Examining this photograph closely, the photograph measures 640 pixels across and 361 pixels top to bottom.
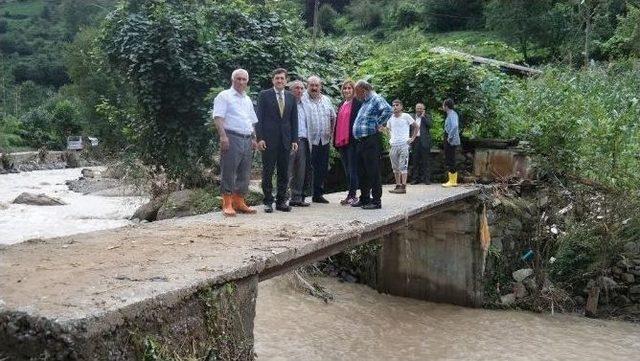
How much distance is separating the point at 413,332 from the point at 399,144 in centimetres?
270

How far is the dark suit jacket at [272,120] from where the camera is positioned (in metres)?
5.99

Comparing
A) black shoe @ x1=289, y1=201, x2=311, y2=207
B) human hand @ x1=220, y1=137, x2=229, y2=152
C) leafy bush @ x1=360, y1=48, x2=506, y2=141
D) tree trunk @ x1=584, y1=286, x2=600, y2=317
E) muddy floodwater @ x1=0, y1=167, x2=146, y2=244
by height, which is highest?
leafy bush @ x1=360, y1=48, x2=506, y2=141

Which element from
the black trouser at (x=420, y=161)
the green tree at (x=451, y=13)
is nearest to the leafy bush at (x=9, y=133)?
the green tree at (x=451, y=13)

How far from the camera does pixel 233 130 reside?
5691 millimetres

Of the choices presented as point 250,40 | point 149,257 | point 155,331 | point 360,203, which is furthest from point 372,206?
point 250,40

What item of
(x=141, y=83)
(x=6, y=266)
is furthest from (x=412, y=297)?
(x=6, y=266)

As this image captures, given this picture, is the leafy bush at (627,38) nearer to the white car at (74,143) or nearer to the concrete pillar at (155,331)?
the concrete pillar at (155,331)

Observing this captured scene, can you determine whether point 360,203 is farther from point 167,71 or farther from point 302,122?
point 167,71

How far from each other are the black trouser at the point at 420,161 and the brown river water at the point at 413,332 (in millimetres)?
2131

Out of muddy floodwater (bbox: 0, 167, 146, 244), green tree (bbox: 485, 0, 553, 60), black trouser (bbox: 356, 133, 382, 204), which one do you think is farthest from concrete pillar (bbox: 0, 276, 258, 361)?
green tree (bbox: 485, 0, 553, 60)

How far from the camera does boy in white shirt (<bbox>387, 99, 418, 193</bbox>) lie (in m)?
8.84

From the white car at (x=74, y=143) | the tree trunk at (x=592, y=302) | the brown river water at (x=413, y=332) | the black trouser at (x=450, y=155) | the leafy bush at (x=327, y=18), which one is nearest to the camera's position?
the brown river water at (x=413, y=332)

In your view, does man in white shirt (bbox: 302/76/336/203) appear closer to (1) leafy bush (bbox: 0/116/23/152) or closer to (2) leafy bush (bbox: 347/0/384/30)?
(1) leafy bush (bbox: 0/116/23/152)

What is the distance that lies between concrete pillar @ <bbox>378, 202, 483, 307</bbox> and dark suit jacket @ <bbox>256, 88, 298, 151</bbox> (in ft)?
12.8
